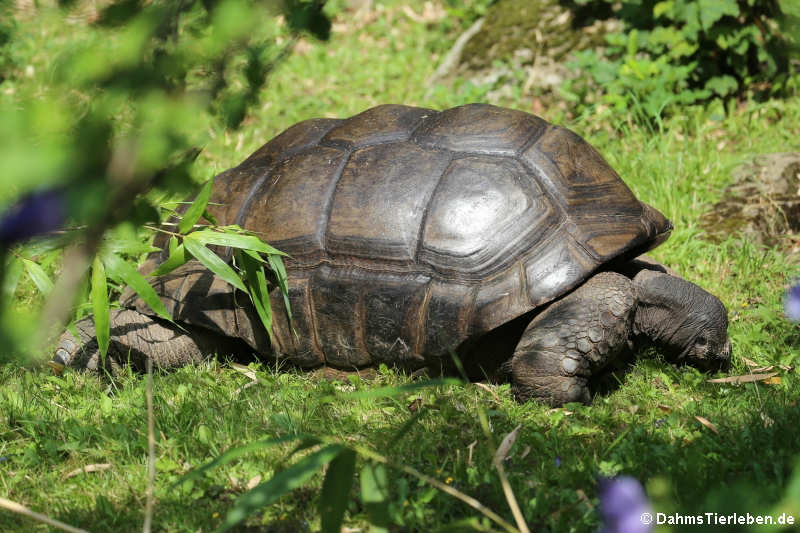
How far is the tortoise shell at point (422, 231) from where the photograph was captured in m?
3.51

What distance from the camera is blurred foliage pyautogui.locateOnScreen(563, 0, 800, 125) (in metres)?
6.45

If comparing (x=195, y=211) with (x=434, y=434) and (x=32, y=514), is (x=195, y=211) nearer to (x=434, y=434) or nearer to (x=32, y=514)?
(x=434, y=434)

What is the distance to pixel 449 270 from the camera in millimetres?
3557

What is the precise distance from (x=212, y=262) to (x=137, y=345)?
2.51 ft

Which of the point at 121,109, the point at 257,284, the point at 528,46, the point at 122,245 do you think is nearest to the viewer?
the point at 121,109

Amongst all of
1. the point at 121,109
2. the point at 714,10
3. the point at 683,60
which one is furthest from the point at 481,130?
the point at 683,60

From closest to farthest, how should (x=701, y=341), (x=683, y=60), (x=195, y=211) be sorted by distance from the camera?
(x=701, y=341)
(x=195, y=211)
(x=683, y=60)

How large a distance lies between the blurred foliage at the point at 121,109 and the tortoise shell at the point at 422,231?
2.41m

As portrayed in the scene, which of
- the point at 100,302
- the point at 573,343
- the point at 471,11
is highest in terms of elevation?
the point at 471,11

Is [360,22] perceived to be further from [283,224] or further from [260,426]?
[260,426]

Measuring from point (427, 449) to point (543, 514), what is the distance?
24.9 inches

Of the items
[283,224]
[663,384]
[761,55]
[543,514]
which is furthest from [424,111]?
[761,55]

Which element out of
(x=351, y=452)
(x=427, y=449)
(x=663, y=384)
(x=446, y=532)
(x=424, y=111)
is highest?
(x=424, y=111)

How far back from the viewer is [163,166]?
3.41ft
